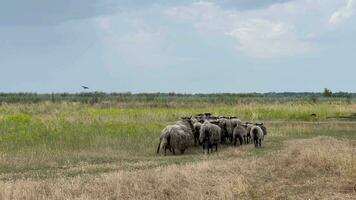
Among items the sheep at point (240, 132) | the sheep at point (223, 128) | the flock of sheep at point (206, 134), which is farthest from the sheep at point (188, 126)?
the sheep at point (240, 132)

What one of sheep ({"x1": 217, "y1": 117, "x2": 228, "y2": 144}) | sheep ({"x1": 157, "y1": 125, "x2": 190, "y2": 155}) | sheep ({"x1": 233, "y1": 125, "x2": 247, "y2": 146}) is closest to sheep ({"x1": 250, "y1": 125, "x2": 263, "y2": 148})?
sheep ({"x1": 233, "y1": 125, "x2": 247, "y2": 146})

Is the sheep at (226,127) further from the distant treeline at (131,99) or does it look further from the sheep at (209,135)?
the distant treeline at (131,99)

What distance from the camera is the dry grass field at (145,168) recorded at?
12727 millimetres

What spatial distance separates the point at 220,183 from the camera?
44.2 feet

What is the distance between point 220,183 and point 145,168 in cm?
396

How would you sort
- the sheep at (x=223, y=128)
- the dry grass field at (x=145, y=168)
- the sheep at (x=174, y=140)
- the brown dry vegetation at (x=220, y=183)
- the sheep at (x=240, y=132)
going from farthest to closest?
the sheep at (x=223, y=128) → the sheep at (x=240, y=132) → the sheep at (x=174, y=140) → the dry grass field at (x=145, y=168) → the brown dry vegetation at (x=220, y=183)

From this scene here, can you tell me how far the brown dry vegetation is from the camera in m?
12.5

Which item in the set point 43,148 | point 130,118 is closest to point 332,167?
point 43,148

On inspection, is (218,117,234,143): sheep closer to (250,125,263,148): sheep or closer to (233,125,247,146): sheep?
(233,125,247,146): sheep

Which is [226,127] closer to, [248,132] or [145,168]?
[248,132]

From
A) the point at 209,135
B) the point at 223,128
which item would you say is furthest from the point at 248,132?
the point at 209,135

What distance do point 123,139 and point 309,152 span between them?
11.0 metres

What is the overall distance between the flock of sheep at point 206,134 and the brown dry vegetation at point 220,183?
6.12m

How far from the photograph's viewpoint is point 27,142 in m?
23.7
